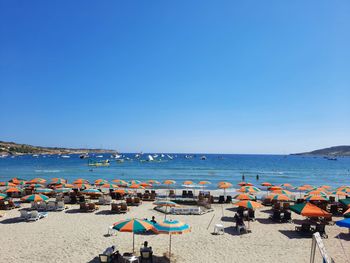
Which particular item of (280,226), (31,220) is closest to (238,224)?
(280,226)

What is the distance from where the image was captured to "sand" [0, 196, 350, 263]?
34.7 ft

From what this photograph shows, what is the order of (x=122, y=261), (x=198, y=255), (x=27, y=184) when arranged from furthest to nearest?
(x=27, y=184) → (x=198, y=255) → (x=122, y=261)

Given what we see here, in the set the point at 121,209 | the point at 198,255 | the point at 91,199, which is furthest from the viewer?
the point at 91,199

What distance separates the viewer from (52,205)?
1856cm

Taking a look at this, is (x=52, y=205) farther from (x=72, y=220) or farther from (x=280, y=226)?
(x=280, y=226)

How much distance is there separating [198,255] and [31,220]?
32.0ft

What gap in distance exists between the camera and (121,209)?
717 inches

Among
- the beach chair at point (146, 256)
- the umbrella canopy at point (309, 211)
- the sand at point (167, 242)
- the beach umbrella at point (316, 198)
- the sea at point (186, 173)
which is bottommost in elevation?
the sea at point (186, 173)

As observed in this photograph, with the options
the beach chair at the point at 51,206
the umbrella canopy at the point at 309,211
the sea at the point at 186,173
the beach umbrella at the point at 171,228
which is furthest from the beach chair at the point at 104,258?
the sea at the point at 186,173

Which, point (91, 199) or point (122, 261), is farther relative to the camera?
point (91, 199)

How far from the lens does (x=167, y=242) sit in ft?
40.0

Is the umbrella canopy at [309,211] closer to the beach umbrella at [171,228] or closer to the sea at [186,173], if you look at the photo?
the beach umbrella at [171,228]

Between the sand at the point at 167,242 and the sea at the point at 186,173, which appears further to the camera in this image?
the sea at the point at 186,173

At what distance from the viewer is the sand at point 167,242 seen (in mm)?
10570
